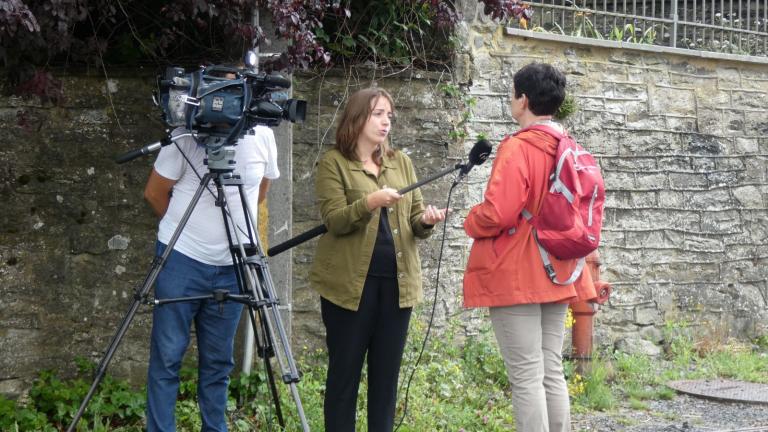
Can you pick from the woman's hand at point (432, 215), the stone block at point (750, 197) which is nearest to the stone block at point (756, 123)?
the stone block at point (750, 197)

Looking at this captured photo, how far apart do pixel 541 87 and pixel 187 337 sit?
187cm

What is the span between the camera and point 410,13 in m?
6.32

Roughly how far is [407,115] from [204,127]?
246cm

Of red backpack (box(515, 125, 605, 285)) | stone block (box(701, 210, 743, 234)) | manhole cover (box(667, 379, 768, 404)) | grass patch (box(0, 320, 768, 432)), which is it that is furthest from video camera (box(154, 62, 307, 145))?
stone block (box(701, 210, 743, 234))

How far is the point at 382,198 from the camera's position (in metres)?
4.09

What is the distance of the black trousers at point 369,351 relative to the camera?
4340mm

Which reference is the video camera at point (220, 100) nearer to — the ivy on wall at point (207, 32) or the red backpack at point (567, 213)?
the ivy on wall at point (207, 32)

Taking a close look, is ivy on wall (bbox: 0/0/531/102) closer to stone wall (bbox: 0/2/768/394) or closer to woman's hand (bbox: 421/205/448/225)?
stone wall (bbox: 0/2/768/394)

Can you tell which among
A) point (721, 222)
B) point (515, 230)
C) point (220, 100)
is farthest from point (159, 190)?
point (721, 222)

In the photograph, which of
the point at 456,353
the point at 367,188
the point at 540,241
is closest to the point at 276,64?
the point at 367,188

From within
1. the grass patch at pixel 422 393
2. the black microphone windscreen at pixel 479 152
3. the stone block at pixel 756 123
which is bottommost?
the grass patch at pixel 422 393

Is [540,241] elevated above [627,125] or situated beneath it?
situated beneath

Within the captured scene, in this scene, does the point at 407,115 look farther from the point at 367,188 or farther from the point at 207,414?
the point at 207,414

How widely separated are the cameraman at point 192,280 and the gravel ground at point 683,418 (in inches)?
93.0
